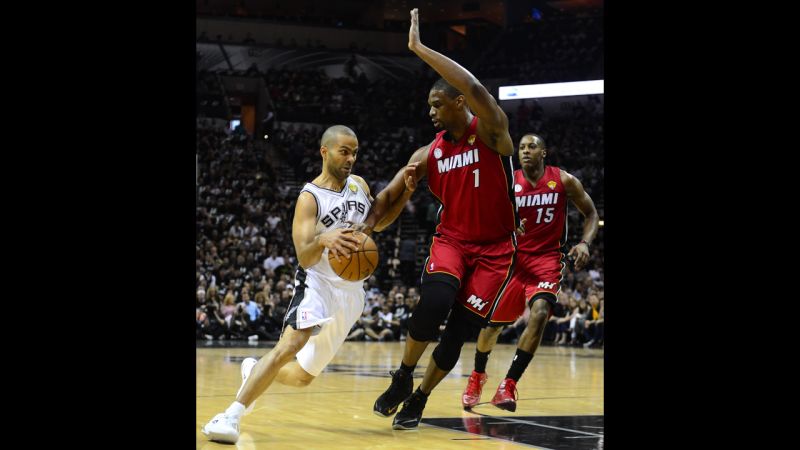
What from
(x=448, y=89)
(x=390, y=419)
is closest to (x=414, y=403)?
(x=390, y=419)

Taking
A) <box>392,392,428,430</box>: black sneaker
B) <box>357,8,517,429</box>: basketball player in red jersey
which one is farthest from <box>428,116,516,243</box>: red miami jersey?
<box>392,392,428,430</box>: black sneaker

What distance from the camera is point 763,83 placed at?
2287 millimetres

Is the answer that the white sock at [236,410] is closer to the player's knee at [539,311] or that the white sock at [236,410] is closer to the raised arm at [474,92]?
the raised arm at [474,92]

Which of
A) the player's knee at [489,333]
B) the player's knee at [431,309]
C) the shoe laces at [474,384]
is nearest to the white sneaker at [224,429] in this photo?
the player's knee at [431,309]

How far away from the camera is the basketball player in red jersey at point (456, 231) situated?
5.53 meters

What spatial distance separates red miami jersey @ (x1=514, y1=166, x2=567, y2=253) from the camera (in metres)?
7.29

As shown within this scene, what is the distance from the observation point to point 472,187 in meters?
5.63

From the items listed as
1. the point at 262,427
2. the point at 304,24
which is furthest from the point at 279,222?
the point at 262,427

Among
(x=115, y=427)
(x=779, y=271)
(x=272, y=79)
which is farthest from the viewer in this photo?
(x=272, y=79)

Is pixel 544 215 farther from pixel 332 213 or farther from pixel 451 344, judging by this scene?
pixel 332 213

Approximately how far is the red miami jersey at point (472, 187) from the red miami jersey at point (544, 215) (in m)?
1.48

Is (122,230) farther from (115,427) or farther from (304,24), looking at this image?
(304,24)

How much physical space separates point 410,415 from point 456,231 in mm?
1237

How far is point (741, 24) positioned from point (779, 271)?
67 cm
